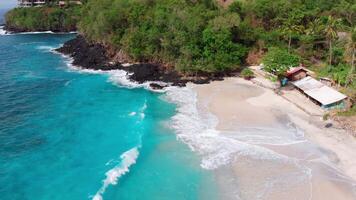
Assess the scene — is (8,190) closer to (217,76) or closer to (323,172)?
(323,172)

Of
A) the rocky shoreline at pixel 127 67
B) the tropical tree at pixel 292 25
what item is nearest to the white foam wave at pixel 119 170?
the rocky shoreline at pixel 127 67

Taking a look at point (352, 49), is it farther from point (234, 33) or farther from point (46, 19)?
point (46, 19)

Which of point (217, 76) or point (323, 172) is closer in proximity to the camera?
point (323, 172)

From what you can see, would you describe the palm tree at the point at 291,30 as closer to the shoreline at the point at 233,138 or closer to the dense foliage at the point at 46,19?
the shoreline at the point at 233,138

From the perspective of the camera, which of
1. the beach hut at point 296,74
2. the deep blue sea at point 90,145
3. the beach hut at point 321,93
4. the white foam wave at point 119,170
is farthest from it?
the beach hut at point 296,74

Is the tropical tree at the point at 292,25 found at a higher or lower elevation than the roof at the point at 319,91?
higher

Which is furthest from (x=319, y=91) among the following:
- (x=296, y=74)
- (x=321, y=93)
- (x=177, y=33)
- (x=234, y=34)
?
(x=177, y=33)

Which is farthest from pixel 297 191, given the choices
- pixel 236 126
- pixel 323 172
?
pixel 236 126
